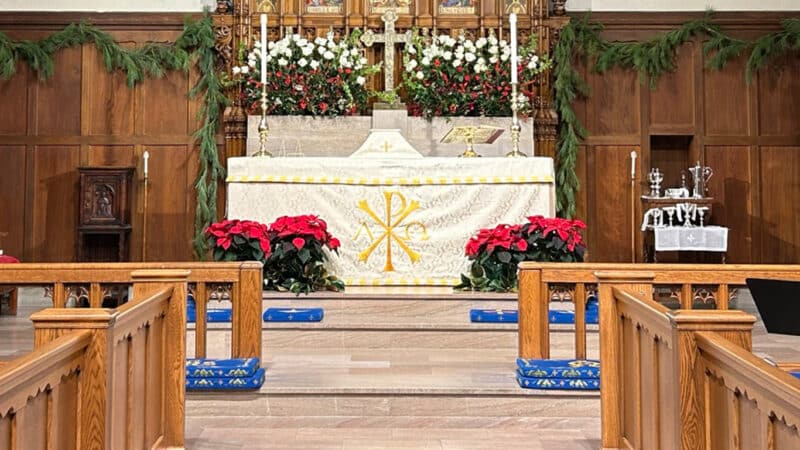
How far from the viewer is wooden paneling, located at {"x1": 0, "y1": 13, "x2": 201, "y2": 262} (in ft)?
27.5

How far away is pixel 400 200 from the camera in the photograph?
621 cm

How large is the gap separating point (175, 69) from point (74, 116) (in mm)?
1141

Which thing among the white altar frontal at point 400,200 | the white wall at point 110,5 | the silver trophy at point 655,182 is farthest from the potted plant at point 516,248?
the white wall at point 110,5

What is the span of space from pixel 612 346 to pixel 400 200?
3.22 meters

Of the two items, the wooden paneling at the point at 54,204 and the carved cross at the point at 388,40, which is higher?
the carved cross at the point at 388,40

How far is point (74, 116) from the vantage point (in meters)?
8.46

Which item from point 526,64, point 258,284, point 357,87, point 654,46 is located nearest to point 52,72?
point 357,87

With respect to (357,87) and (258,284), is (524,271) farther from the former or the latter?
(357,87)

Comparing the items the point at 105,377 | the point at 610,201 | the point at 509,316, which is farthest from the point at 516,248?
the point at 105,377

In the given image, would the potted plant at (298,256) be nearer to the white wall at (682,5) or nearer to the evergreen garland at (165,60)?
the evergreen garland at (165,60)

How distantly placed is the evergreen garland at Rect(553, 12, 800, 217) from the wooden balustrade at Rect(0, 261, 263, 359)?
16.1ft

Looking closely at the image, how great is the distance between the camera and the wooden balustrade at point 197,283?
377 cm

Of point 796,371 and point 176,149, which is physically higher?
point 176,149

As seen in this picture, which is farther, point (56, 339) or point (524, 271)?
point (524, 271)
